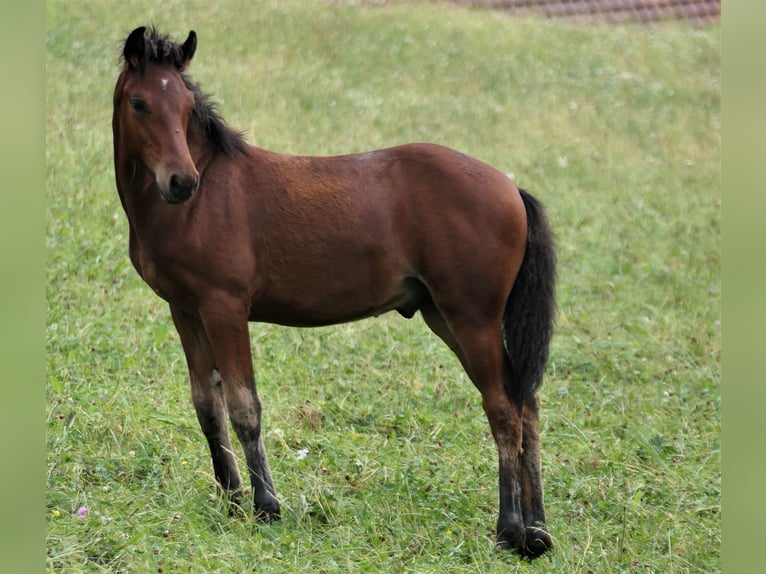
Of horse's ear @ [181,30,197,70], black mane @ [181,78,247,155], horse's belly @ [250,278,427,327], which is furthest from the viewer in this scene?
horse's belly @ [250,278,427,327]

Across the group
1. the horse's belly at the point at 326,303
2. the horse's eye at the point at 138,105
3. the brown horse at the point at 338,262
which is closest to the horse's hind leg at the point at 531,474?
the brown horse at the point at 338,262

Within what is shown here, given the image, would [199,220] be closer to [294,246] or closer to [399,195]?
[294,246]

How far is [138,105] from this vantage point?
169 inches

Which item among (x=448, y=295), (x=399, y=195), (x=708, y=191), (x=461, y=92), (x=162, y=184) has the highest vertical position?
(x=162, y=184)

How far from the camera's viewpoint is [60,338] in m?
7.01

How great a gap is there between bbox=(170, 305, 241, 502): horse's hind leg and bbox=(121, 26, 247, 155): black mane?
2.89 feet

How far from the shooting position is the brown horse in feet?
14.9

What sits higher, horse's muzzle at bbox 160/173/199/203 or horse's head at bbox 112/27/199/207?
horse's head at bbox 112/27/199/207

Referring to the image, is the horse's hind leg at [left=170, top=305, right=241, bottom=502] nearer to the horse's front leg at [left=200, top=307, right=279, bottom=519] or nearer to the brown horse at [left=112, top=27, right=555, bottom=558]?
the brown horse at [left=112, top=27, right=555, bottom=558]

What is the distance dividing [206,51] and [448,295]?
10.2 m

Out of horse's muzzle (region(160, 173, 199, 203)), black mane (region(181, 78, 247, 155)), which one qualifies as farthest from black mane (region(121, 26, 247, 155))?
horse's muzzle (region(160, 173, 199, 203))

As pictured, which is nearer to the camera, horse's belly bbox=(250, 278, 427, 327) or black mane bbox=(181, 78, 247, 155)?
black mane bbox=(181, 78, 247, 155)

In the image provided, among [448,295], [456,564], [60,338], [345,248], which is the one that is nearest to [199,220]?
[345,248]

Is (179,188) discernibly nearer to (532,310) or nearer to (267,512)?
(267,512)
